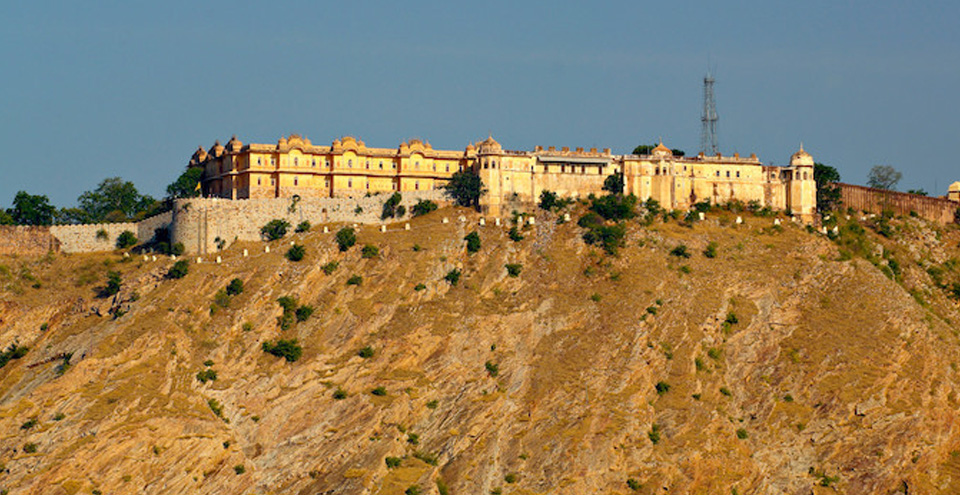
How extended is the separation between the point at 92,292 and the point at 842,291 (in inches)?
2309

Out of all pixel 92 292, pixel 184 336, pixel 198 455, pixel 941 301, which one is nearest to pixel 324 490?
pixel 198 455

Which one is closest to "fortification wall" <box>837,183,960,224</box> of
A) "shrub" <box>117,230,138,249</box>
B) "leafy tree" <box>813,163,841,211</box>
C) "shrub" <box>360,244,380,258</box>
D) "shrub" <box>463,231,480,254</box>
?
"leafy tree" <box>813,163,841,211</box>

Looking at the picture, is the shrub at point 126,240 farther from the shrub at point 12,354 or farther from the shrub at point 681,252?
the shrub at point 681,252

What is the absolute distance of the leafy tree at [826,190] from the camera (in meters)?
144

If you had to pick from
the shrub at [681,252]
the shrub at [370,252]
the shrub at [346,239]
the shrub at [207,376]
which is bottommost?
→ the shrub at [207,376]

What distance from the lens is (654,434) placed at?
370 ft

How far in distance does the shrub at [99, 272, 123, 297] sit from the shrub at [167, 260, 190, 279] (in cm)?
458

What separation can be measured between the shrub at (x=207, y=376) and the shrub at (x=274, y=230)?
59.2 feet

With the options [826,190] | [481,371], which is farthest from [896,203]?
[481,371]

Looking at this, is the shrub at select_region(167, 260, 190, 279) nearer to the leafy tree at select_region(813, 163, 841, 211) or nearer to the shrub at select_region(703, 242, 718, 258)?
the shrub at select_region(703, 242, 718, 258)

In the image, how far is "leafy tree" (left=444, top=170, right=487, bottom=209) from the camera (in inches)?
5256

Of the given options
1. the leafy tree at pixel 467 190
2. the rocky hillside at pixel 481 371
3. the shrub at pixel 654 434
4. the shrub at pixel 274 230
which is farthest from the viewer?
the leafy tree at pixel 467 190

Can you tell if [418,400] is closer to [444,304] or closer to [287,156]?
[444,304]

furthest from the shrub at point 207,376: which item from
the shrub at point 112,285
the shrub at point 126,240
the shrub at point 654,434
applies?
the shrub at point 654,434
